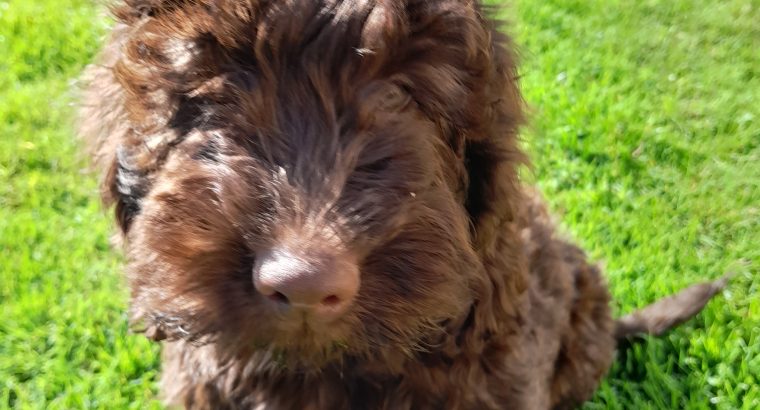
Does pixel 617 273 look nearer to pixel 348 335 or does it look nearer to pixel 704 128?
pixel 704 128

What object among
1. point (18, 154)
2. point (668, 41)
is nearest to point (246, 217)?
point (18, 154)

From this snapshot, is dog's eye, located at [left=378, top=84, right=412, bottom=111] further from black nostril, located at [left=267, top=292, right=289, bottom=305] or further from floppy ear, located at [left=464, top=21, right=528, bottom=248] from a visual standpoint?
black nostril, located at [left=267, top=292, right=289, bottom=305]

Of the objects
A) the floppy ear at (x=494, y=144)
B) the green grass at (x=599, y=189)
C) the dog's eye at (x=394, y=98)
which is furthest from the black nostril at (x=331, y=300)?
the green grass at (x=599, y=189)

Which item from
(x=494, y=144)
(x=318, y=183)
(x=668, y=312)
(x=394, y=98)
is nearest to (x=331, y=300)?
(x=318, y=183)

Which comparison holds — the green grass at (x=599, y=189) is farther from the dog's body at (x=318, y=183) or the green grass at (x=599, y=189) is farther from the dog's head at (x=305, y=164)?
the dog's head at (x=305, y=164)

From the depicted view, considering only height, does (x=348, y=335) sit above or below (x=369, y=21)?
below

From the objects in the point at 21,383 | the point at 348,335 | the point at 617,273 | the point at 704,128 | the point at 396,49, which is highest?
the point at 396,49
